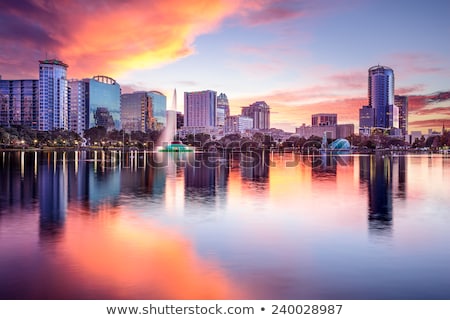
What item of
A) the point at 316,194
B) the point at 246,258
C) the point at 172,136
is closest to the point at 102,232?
the point at 246,258

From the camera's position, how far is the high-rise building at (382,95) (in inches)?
4756

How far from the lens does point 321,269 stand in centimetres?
650

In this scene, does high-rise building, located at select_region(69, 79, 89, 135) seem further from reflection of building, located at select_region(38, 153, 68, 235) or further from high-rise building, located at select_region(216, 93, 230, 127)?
reflection of building, located at select_region(38, 153, 68, 235)

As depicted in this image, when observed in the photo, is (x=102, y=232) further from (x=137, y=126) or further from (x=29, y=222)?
(x=137, y=126)

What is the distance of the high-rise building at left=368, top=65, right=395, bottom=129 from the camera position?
120812 millimetres

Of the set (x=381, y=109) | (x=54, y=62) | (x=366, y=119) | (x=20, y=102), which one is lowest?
(x=366, y=119)

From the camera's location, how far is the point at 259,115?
170 meters

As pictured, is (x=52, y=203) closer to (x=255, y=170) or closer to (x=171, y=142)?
(x=255, y=170)

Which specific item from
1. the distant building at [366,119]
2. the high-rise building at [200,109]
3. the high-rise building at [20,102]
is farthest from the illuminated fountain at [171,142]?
the distant building at [366,119]

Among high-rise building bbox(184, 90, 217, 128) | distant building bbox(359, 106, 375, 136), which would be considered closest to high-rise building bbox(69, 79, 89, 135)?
high-rise building bbox(184, 90, 217, 128)

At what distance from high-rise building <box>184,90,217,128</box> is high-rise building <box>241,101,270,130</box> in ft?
90.2

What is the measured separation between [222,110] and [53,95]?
2287 inches

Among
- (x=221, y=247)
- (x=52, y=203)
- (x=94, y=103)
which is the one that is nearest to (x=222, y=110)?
(x=94, y=103)
